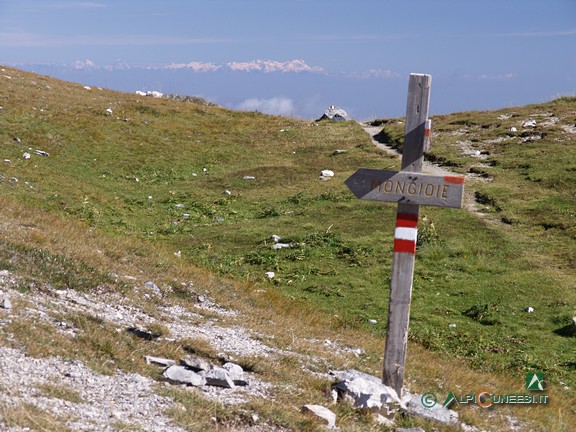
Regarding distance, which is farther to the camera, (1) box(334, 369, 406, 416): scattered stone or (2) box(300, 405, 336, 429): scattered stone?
(1) box(334, 369, 406, 416): scattered stone

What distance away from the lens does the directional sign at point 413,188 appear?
8398mm

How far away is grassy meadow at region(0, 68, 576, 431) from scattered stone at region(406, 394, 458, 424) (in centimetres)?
43

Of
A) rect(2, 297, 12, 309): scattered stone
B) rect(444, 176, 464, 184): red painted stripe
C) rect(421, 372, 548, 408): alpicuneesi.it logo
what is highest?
rect(444, 176, 464, 184): red painted stripe

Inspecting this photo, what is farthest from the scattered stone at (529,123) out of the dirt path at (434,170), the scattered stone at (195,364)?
the scattered stone at (195,364)

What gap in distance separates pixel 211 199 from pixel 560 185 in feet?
47.6

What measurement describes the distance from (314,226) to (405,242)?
48.6 feet

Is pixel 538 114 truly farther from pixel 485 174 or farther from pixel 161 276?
pixel 161 276

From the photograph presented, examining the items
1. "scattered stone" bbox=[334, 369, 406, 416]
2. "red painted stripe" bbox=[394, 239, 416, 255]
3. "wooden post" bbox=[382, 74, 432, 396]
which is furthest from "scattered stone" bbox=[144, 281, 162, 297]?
"red painted stripe" bbox=[394, 239, 416, 255]

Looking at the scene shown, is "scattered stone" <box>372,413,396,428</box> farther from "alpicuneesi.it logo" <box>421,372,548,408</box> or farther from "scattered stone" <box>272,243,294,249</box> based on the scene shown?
"scattered stone" <box>272,243,294,249</box>

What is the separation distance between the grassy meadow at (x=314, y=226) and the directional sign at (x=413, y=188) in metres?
3.06

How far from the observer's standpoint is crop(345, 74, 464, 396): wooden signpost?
846 cm

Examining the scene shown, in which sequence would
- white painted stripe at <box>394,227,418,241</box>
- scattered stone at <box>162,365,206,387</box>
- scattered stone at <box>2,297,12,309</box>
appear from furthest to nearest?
1. scattered stone at <box>2,297,12,309</box>
2. white painted stripe at <box>394,227,418,241</box>
3. scattered stone at <box>162,365,206,387</box>

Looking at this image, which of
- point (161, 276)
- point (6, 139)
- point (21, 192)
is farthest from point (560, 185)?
point (6, 139)

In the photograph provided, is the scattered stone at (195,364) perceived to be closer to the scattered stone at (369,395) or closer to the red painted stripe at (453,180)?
the scattered stone at (369,395)
